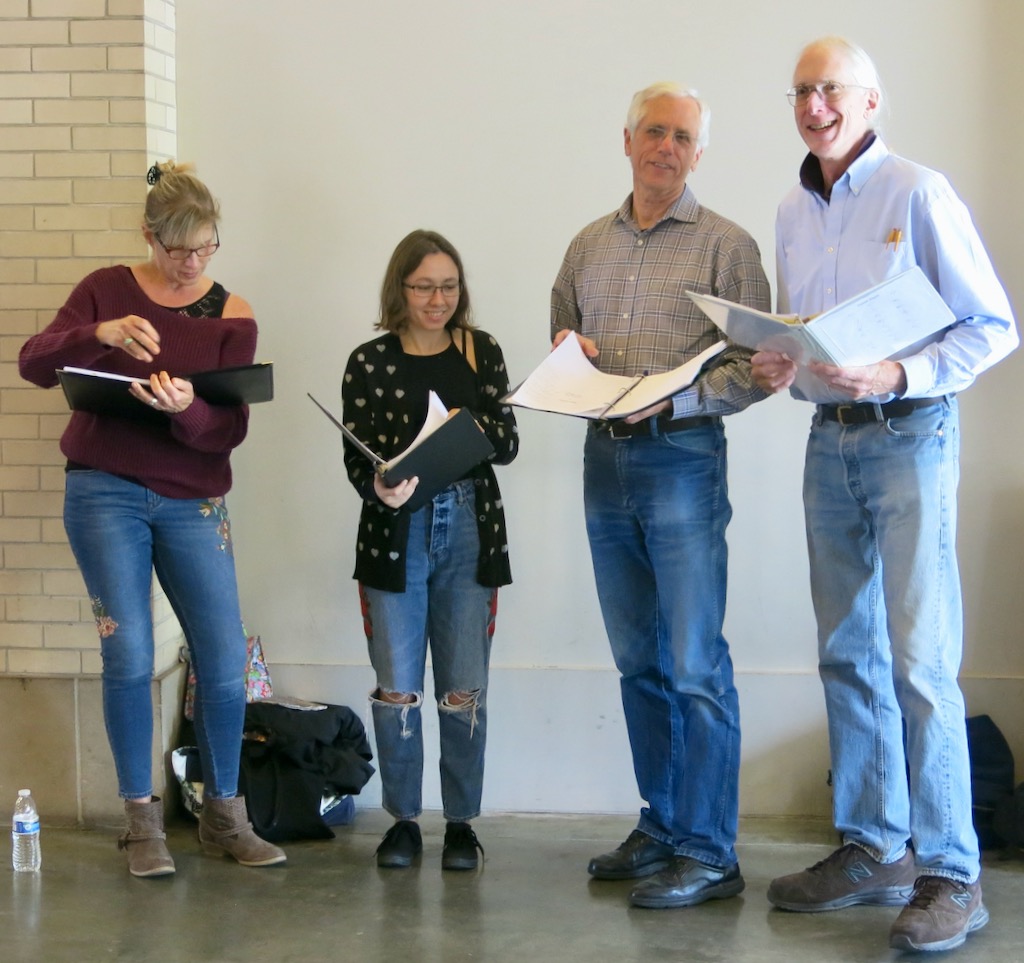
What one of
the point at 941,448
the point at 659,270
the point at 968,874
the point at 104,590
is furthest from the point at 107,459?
the point at 968,874

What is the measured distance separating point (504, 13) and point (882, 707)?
7.68 feet

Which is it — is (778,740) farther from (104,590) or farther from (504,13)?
(504,13)

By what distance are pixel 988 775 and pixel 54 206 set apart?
10.7 feet

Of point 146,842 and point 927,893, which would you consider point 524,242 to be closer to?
Answer: point 146,842

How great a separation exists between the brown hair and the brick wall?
0.95 meters

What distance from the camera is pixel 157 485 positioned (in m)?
3.26

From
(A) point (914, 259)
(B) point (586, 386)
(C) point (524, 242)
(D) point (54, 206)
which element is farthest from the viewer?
(C) point (524, 242)

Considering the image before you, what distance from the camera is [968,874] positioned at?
9.25 feet

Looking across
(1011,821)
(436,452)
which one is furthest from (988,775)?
(436,452)

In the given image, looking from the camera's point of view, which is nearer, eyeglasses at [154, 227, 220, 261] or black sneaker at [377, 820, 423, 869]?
eyeglasses at [154, 227, 220, 261]

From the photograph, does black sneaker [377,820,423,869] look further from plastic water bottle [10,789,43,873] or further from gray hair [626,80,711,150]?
gray hair [626,80,711,150]

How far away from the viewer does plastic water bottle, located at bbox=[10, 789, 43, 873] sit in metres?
3.43

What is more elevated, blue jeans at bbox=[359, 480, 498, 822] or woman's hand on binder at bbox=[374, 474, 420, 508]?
woman's hand on binder at bbox=[374, 474, 420, 508]

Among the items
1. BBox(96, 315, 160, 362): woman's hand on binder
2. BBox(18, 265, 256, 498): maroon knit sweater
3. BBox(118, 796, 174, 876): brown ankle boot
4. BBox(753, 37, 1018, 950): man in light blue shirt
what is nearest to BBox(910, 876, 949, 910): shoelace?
BBox(753, 37, 1018, 950): man in light blue shirt
